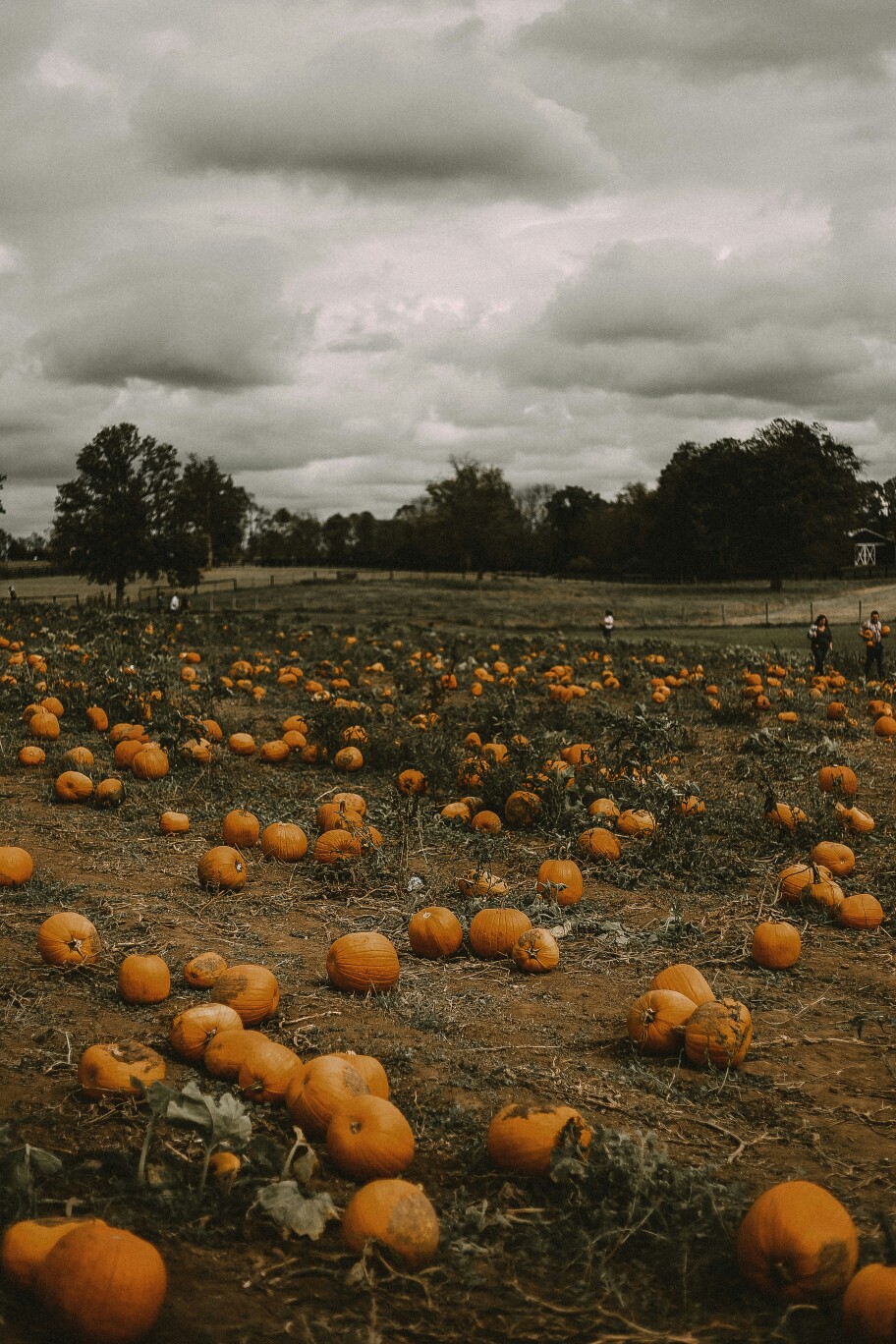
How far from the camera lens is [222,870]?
7.02 m

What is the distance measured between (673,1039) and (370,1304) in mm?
2169

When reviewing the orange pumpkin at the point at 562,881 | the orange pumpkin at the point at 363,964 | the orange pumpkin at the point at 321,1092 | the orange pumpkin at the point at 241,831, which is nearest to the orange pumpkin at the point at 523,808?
the orange pumpkin at the point at 562,881

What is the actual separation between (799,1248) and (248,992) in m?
2.64

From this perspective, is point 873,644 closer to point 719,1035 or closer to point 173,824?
point 173,824

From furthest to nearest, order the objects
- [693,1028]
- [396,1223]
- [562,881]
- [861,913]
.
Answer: [562,881], [861,913], [693,1028], [396,1223]

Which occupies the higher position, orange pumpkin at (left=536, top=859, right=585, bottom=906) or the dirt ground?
orange pumpkin at (left=536, top=859, right=585, bottom=906)

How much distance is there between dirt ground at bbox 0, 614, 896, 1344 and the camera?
3.01 m

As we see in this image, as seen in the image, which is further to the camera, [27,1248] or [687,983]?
[687,983]

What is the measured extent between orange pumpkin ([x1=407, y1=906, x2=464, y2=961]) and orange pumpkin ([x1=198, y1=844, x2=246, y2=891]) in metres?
1.62

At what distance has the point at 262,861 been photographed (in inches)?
303

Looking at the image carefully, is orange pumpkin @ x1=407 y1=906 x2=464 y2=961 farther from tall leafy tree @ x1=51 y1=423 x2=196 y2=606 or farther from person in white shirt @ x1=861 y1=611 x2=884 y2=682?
tall leafy tree @ x1=51 y1=423 x2=196 y2=606

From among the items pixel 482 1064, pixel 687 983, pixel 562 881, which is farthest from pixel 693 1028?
pixel 562 881

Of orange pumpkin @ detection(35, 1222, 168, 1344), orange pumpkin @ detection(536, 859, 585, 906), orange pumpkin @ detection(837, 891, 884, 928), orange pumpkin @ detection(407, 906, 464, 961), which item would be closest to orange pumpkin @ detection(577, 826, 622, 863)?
orange pumpkin @ detection(536, 859, 585, 906)

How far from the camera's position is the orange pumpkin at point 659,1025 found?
4.70 meters
